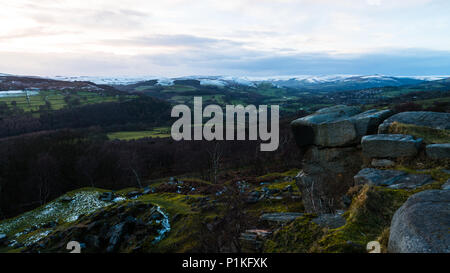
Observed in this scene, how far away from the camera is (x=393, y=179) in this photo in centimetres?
→ 1009

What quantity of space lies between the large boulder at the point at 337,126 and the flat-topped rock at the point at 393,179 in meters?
5.12

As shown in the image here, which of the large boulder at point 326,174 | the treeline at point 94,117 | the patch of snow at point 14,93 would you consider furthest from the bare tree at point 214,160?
the patch of snow at point 14,93

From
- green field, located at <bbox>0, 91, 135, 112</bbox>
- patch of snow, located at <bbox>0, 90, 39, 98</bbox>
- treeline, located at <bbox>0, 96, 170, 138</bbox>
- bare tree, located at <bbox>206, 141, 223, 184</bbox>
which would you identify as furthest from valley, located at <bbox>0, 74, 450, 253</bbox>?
patch of snow, located at <bbox>0, 90, 39, 98</bbox>

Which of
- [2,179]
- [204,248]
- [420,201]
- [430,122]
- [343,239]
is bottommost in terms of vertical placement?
[2,179]

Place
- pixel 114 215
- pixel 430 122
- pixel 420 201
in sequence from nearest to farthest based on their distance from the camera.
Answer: pixel 420 201 < pixel 430 122 < pixel 114 215

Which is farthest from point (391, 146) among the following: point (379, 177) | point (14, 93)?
point (14, 93)

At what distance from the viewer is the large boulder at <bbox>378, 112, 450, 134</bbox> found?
1405 centimetres

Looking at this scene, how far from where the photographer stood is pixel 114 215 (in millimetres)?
20375

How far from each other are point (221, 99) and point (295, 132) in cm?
17302

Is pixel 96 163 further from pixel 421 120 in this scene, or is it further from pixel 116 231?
pixel 421 120

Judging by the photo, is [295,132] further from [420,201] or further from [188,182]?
[188,182]

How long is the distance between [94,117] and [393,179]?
129m

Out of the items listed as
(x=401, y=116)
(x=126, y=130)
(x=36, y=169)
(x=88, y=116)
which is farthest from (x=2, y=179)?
(x=88, y=116)

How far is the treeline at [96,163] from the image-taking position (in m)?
44.5
